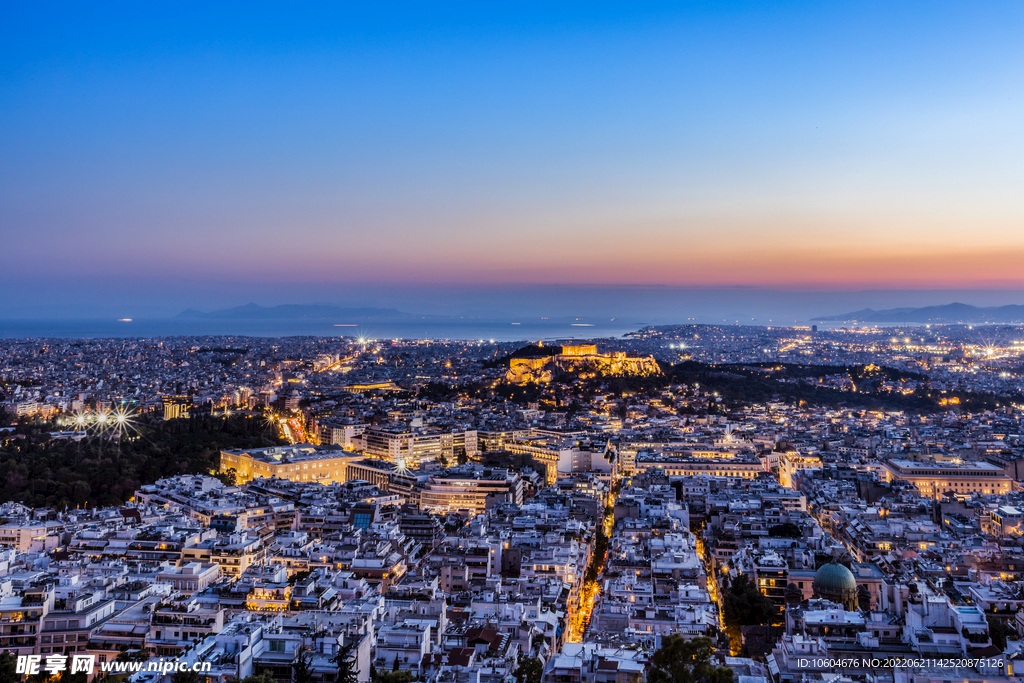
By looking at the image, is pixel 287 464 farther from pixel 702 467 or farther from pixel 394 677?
pixel 394 677

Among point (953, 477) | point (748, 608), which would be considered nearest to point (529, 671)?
point (748, 608)

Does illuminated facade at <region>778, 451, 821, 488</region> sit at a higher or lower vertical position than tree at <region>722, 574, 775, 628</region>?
lower

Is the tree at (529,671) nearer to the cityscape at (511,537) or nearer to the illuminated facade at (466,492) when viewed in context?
the cityscape at (511,537)

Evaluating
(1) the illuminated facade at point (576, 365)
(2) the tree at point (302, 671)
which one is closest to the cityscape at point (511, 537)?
(2) the tree at point (302, 671)

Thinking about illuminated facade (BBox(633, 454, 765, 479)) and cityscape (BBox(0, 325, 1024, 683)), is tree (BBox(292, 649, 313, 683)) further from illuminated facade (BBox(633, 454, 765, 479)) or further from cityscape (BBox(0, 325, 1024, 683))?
illuminated facade (BBox(633, 454, 765, 479))

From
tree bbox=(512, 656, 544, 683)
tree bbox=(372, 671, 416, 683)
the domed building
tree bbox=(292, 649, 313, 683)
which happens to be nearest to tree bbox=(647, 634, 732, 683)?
tree bbox=(512, 656, 544, 683)

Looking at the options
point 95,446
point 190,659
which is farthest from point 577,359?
point 190,659
